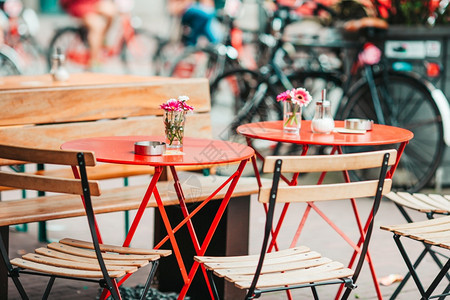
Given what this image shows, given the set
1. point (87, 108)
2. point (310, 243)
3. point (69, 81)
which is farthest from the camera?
point (310, 243)

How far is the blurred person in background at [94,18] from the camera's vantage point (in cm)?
1353

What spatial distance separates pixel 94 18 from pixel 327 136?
1010 cm

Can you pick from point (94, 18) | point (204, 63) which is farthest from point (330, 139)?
point (94, 18)

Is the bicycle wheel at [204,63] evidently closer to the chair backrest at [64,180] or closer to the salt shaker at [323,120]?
the salt shaker at [323,120]

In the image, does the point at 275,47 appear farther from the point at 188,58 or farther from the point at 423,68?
the point at 188,58

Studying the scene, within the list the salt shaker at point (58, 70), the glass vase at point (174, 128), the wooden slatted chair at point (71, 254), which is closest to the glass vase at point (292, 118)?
the glass vase at point (174, 128)

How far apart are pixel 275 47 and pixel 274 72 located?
0.89 feet

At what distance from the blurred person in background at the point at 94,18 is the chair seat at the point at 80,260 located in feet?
32.7

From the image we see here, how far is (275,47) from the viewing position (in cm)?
752


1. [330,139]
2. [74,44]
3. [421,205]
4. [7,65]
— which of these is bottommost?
[421,205]

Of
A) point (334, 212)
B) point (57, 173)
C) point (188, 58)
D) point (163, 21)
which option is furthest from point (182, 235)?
point (163, 21)

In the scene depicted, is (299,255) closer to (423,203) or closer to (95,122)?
(423,203)

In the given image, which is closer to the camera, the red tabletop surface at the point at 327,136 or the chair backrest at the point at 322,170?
the chair backrest at the point at 322,170

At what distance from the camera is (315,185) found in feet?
10.3
